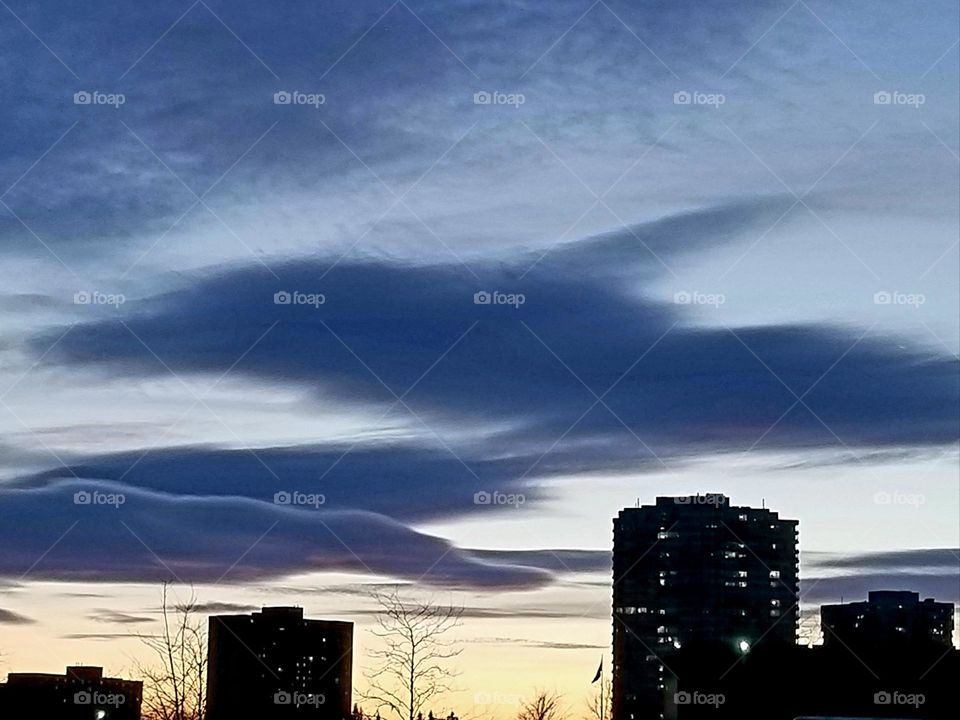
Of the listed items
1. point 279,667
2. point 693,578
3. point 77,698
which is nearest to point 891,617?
point 279,667

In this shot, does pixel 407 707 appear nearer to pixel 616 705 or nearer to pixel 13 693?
pixel 13 693

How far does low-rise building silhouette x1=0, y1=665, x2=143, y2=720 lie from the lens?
66000 millimetres

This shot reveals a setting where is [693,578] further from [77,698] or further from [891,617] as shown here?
[77,698]

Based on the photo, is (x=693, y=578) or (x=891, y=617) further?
(x=693, y=578)

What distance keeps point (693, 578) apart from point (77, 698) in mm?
80361

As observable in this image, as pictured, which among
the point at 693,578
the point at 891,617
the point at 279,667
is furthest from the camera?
the point at 693,578

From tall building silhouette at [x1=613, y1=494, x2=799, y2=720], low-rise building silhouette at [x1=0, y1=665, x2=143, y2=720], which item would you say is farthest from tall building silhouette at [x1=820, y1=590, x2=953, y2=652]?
low-rise building silhouette at [x1=0, y1=665, x2=143, y2=720]

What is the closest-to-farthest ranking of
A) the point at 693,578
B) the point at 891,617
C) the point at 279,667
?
1. the point at 279,667
2. the point at 891,617
3. the point at 693,578

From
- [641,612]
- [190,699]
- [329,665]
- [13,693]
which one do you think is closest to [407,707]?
[190,699]

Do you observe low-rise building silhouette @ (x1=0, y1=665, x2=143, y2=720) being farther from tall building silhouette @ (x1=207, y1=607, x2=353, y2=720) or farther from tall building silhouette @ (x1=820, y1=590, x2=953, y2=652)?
tall building silhouette @ (x1=820, y1=590, x2=953, y2=652)

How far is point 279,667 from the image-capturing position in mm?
68062

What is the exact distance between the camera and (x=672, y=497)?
143125 millimetres

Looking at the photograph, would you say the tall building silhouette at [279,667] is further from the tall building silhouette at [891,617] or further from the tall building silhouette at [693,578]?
the tall building silhouette at [693,578]

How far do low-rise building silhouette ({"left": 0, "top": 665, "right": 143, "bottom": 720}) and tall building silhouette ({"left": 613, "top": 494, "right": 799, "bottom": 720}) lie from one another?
57.0 m
